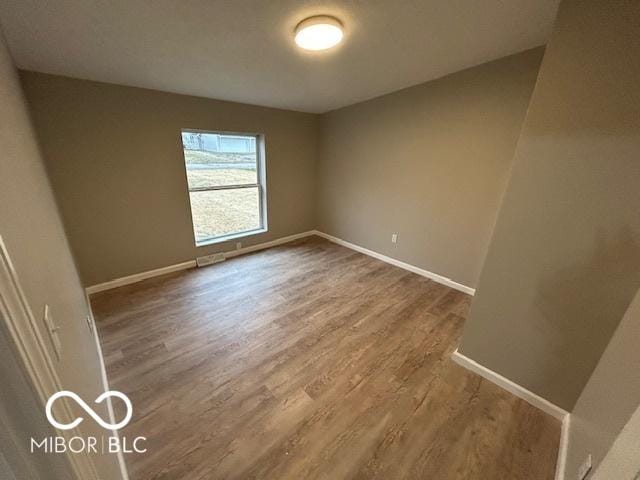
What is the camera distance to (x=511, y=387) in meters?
1.68

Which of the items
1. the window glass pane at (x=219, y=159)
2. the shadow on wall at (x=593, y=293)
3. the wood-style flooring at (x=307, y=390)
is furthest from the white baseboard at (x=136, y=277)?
the shadow on wall at (x=593, y=293)

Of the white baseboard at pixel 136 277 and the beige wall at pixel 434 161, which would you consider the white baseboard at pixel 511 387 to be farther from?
the white baseboard at pixel 136 277

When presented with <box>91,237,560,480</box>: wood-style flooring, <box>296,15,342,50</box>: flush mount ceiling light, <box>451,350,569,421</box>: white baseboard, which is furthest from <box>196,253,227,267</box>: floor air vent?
<box>451,350,569,421</box>: white baseboard

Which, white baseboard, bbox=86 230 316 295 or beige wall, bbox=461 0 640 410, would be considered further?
white baseboard, bbox=86 230 316 295

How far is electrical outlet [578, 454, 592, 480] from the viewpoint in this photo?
40.1 inches

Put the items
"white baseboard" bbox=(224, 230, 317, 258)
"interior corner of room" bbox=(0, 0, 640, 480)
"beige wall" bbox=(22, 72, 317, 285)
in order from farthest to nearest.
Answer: "white baseboard" bbox=(224, 230, 317, 258) < "beige wall" bbox=(22, 72, 317, 285) < "interior corner of room" bbox=(0, 0, 640, 480)

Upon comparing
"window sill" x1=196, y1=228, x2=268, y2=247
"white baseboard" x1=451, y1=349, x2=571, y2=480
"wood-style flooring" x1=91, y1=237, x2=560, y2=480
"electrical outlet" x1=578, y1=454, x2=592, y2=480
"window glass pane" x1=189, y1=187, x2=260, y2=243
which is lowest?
"wood-style flooring" x1=91, y1=237, x2=560, y2=480

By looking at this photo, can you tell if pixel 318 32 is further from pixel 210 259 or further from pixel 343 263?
pixel 210 259

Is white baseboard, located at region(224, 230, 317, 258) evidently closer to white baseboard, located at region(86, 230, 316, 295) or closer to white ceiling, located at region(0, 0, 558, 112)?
white baseboard, located at region(86, 230, 316, 295)

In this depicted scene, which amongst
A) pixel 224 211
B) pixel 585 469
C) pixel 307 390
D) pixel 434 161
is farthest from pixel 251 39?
pixel 585 469

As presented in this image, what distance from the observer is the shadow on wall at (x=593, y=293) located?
1.22m

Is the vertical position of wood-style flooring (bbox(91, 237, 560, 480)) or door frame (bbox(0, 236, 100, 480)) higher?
door frame (bbox(0, 236, 100, 480))

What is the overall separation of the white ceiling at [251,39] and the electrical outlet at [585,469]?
2.42 metres

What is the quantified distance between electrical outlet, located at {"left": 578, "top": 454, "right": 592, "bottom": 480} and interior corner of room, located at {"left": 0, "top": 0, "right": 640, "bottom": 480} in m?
0.01
